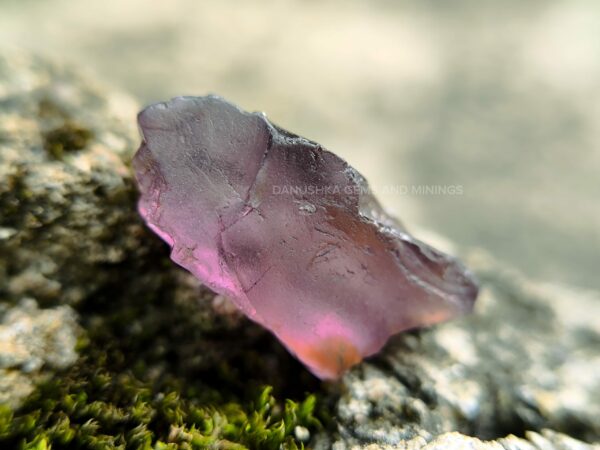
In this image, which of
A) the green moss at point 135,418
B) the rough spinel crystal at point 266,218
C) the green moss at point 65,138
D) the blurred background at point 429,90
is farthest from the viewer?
the blurred background at point 429,90

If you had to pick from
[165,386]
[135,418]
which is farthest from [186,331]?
[135,418]

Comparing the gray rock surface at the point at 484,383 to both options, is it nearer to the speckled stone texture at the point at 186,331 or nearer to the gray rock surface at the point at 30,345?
the speckled stone texture at the point at 186,331

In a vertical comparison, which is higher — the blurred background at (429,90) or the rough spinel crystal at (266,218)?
the blurred background at (429,90)

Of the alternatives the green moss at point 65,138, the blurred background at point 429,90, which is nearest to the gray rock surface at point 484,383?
the green moss at point 65,138

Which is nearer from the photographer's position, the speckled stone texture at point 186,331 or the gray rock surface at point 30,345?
the gray rock surface at point 30,345

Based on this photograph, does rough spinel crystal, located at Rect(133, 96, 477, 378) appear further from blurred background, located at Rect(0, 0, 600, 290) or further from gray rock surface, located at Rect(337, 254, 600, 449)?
blurred background, located at Rect(0, 0, 600, 290)

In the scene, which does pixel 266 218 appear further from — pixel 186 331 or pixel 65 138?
pixel 65 138

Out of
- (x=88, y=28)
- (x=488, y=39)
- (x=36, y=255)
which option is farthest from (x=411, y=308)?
(x=88, y=28)
